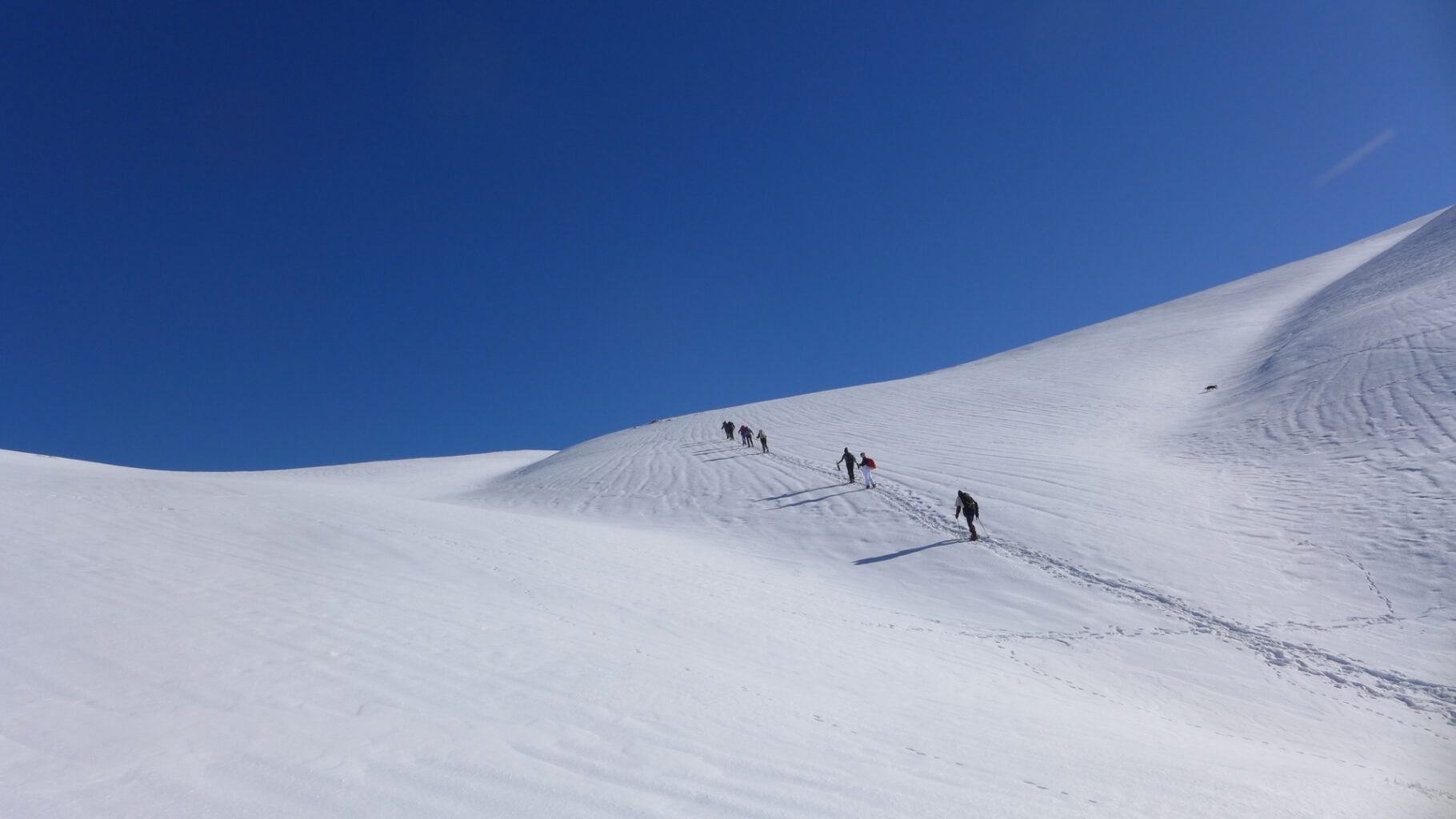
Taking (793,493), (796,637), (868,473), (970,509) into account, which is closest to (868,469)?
(868,473)

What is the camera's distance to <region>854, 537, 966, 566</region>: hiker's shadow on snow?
1225 cm

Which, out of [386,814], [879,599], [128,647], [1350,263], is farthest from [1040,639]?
[1350,263]

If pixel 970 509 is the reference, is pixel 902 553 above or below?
below

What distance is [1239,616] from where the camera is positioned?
355 inches

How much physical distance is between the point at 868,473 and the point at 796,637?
9.11m

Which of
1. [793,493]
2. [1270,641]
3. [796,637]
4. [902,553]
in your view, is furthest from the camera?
[793,493]

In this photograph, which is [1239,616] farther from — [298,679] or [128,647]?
[128,647]

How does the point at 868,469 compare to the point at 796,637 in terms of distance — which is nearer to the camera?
the point at 796,637

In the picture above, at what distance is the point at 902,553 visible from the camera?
40.9ft

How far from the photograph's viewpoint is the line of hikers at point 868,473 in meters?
12.5

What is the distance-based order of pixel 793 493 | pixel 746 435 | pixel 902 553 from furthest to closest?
pixel 746 435 → pixel 793 493 → pixel 902 553

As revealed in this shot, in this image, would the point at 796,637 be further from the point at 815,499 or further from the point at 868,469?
the point at 868,469

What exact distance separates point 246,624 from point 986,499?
43.2 ft

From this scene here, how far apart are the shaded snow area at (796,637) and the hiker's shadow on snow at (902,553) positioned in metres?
0.11
